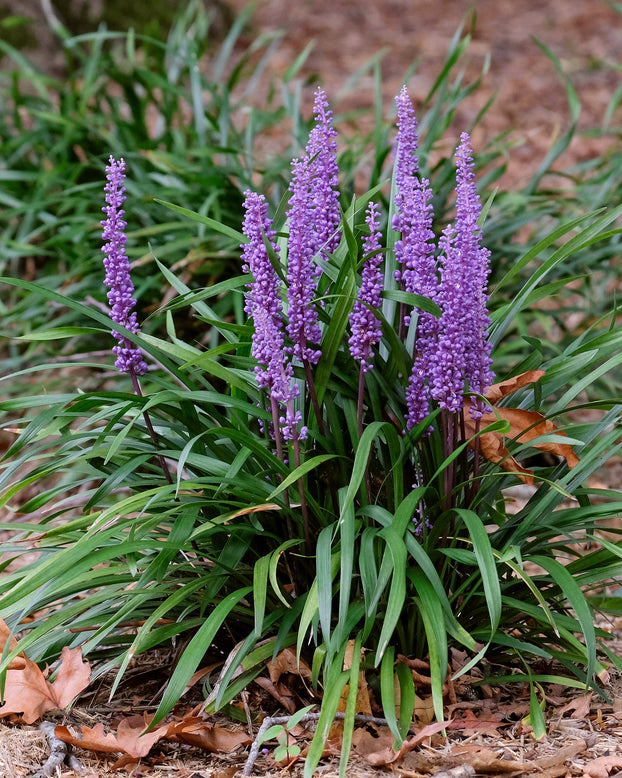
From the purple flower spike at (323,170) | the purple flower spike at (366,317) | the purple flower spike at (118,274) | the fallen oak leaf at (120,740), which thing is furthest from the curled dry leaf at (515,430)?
the fallen oak leaf at (120,740)

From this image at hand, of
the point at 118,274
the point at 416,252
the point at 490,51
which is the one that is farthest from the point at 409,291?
the point at 490,51

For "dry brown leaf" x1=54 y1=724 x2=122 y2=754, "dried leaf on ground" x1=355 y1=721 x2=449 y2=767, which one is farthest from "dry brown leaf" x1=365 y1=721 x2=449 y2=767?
"dry brown leaf" x1=54 y1=724 x2=122 y2=754

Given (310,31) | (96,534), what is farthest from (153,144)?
(310,31)

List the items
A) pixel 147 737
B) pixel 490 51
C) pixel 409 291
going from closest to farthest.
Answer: pixel 147 737 < pixel 409 291 < pixel 490 51

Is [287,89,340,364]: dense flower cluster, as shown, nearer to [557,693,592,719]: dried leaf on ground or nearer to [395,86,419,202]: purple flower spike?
[395,86,419,202]: purple flower spike

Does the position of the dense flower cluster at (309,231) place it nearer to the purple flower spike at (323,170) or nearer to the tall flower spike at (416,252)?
the purple flower spike at (323,170)

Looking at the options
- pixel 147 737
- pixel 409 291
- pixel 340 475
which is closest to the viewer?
pixel 147 737

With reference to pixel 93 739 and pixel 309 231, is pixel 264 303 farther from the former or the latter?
pixel 93 739
